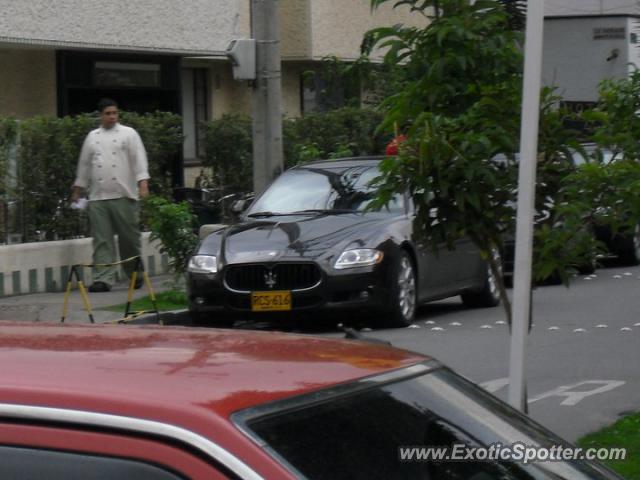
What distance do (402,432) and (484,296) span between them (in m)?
11.7

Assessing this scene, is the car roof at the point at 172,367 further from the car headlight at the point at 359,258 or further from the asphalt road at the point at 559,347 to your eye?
the car headlight at the point at 359,258

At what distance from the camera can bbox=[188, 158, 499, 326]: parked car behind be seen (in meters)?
12.1

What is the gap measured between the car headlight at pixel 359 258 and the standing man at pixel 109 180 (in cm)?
363

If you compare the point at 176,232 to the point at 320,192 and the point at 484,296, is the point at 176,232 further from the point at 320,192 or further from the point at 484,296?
the point at 484,296

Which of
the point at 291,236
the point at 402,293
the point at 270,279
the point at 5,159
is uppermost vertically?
the point at 5,159

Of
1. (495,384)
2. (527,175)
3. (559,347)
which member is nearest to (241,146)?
(559,347)

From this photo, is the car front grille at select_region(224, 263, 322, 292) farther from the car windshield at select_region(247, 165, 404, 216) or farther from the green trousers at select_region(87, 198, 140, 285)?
the green trousers at select_region(87, 198, 140, 285)

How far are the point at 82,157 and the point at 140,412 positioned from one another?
500 inches

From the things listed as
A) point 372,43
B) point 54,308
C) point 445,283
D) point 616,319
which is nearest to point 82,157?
point 54,308

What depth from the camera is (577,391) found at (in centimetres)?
940

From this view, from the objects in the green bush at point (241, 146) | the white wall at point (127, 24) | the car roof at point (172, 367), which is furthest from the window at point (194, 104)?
the car roof at point (172, 367)

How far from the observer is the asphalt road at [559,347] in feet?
29.1

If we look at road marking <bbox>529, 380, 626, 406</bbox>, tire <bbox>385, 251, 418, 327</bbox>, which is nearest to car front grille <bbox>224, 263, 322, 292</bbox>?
tire <bbox>385, 251, 418, 327</bbox>

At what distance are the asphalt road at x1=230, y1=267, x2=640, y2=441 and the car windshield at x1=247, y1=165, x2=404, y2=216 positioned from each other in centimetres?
121
